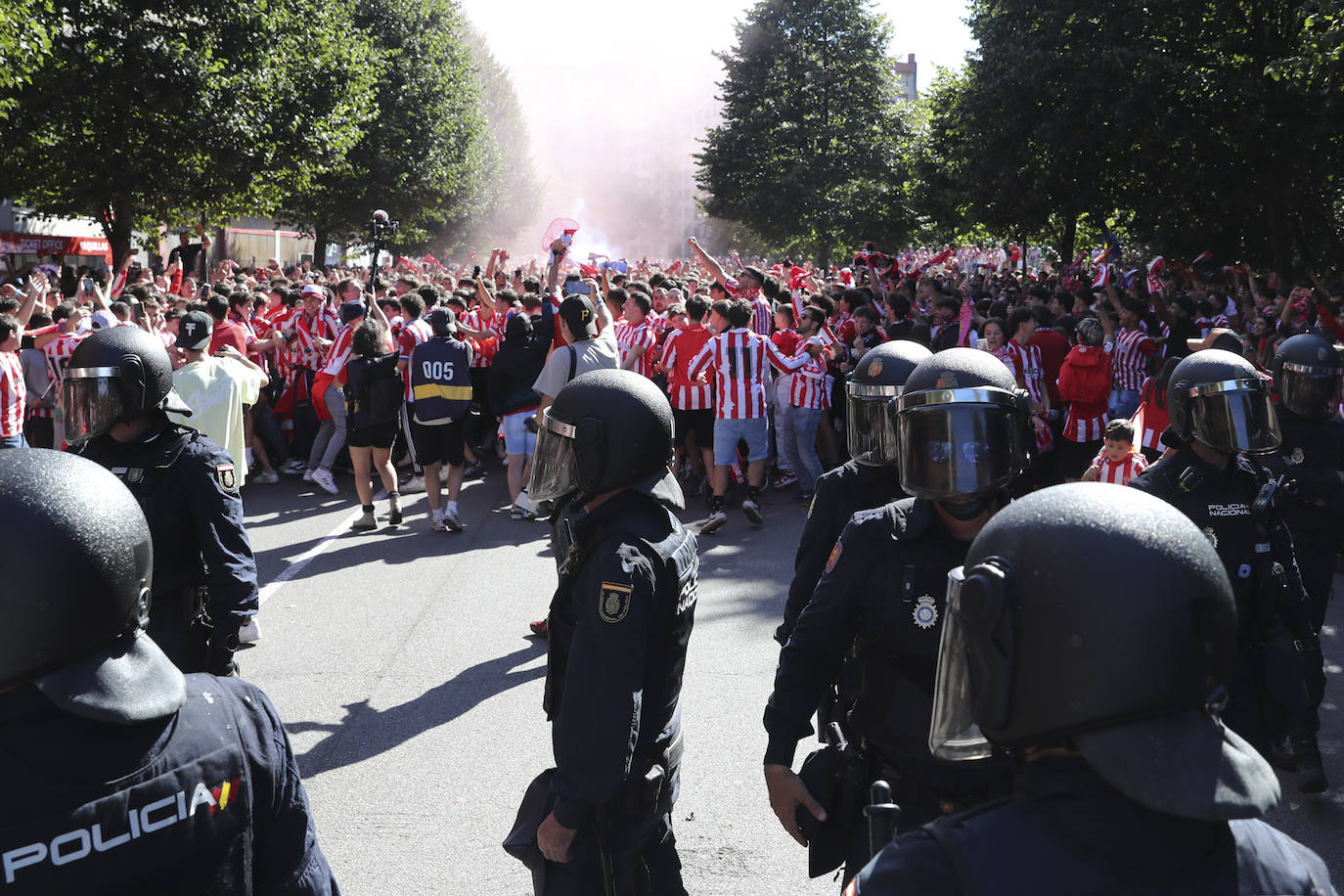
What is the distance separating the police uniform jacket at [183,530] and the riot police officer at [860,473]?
1.83 meters

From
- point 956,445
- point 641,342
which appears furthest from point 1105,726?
point 641,342

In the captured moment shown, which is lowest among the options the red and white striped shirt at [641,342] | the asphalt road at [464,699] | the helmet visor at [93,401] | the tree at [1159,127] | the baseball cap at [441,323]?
the asphalt road at [464,699]

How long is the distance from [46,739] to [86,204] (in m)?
23.5

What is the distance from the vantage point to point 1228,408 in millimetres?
4043

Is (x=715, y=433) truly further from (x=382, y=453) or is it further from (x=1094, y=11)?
(x=1094, y=11)

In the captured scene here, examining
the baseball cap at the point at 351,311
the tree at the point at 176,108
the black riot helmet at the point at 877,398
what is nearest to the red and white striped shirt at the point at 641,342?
the baseball cap at the point at 351,311

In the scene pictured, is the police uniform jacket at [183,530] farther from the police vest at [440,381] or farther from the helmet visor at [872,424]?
the police vest at [440,381]

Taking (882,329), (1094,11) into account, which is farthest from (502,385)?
(1094,11)

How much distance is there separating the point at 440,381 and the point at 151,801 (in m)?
7.96

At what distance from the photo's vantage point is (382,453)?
377 inches

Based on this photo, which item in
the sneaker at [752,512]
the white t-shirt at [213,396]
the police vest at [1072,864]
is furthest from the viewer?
the sneaker at [752,512]

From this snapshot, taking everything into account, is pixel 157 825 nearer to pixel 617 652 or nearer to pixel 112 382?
pixel 617 652

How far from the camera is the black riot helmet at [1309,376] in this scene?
5441 mm

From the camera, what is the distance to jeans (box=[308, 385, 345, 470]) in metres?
11.4
